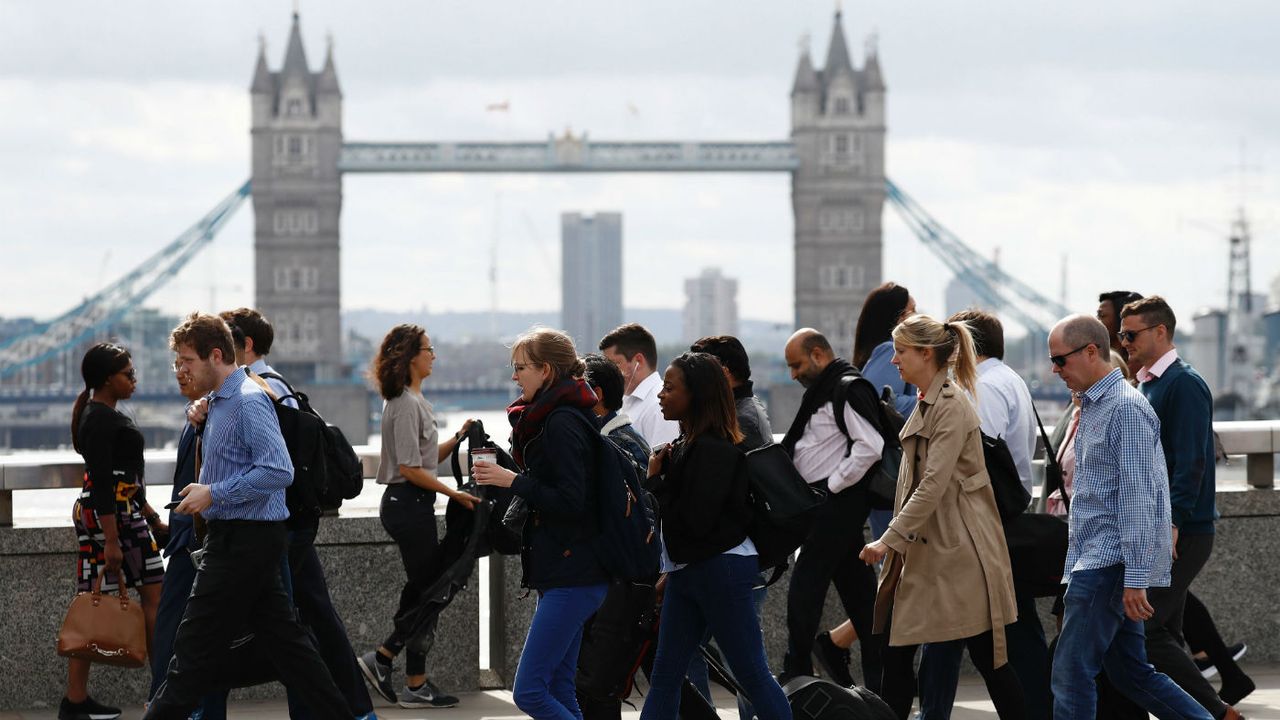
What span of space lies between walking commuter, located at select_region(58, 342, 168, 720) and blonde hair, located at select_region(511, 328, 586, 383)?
47.8 inches

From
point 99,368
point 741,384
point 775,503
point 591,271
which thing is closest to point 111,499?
point 99,368

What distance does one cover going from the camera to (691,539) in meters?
3.57

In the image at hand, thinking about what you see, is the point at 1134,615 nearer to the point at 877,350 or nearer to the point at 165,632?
the point at 877,350

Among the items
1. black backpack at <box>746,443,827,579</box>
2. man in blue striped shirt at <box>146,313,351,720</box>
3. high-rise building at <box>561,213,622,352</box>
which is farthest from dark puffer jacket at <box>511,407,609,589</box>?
high-rise building at <box>561,213,622,352</box>

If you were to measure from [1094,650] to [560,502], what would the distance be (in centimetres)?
107

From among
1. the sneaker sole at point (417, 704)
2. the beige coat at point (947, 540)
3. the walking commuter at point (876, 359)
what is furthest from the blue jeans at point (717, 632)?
the sneaker sole at point (417, 704)

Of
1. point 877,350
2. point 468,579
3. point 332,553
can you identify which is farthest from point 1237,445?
point 332,553

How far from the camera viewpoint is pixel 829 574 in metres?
4.25

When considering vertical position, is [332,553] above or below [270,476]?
below

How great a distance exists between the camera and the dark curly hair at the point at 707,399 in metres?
3.58

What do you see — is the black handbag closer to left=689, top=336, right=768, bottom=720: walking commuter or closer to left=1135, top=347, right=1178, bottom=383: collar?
left=1135, top=347, right=1178, bottom=383: collar

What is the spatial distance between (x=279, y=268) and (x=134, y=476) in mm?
68564

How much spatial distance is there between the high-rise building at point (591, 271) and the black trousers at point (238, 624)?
16102 cm

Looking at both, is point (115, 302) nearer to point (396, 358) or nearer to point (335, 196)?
point (335, 196)
